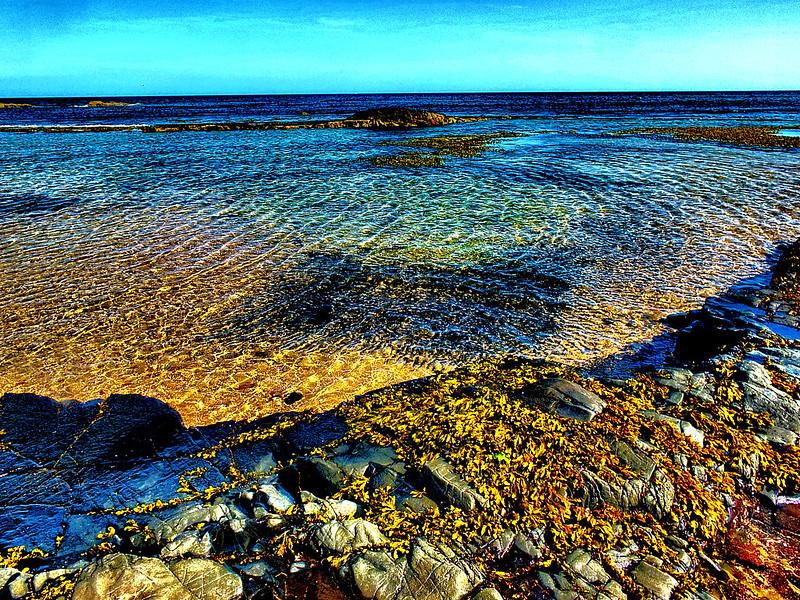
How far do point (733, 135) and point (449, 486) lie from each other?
4859 cm

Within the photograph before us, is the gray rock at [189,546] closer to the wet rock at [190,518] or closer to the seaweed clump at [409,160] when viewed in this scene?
the wet rock at [190,518]

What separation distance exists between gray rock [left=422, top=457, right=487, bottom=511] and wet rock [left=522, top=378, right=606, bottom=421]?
1.71 m

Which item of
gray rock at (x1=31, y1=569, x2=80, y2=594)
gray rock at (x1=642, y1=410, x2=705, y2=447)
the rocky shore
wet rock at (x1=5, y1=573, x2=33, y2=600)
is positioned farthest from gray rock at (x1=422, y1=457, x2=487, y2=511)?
wet rock at (x1=5, y1=573, x2=33, y2=600)

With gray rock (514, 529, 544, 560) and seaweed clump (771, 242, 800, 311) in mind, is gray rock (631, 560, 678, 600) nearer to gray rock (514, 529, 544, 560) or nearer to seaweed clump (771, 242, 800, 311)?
gray rock (514, 529, 544, 560)

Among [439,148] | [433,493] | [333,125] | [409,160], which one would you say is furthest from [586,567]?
[333,125]

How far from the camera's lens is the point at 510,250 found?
1328cm

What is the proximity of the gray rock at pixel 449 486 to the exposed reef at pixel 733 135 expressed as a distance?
40.8 metres

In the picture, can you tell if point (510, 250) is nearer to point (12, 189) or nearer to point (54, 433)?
point (54, 433)

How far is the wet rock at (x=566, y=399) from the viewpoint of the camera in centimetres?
602

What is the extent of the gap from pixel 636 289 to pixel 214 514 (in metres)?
9.40

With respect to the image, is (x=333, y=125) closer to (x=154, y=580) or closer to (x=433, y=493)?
(x=433, y=493)

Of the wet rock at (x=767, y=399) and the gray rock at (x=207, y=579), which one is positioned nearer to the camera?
the gray rock at (x=207, y=579)

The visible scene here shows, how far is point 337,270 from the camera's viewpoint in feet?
39.0

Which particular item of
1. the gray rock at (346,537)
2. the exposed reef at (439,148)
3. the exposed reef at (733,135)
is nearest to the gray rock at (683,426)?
the gray rock at (346,537)
